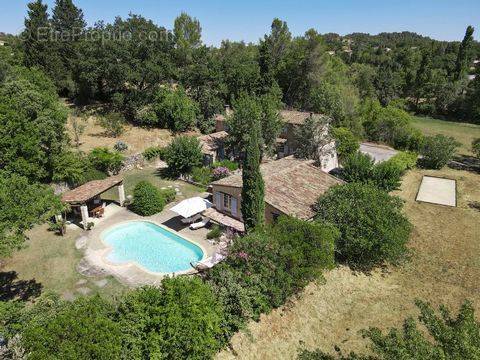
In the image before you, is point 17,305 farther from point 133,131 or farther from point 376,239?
point 133,131

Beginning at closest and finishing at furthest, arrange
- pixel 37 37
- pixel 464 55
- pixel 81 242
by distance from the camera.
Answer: pixel 81 242
pixel 37 37
pixel 464 55

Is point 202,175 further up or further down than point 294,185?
further down

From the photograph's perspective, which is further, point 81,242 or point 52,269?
point 81,242

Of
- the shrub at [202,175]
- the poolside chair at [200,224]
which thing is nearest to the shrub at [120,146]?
the shrub at [202,175]

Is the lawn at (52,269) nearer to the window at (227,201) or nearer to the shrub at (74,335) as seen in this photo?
the shrub at (74,335)

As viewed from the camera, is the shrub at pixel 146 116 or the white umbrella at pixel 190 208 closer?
the white umbrella at pixel 190 208

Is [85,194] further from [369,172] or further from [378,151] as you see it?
[378,151]

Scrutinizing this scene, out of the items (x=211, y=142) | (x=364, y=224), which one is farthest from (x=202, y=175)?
(x=364, y=224)
